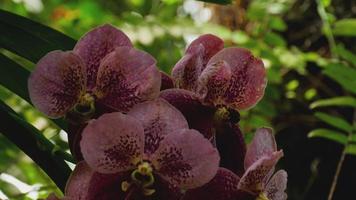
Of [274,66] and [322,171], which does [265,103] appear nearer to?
[274,66]

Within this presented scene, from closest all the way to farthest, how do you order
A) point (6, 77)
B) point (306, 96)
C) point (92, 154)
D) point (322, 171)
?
point (92, 154), point (6, 77), point (322, 171), point (306, 96)

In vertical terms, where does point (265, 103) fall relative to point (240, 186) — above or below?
below

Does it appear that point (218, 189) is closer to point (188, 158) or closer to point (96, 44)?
point (188, 158)

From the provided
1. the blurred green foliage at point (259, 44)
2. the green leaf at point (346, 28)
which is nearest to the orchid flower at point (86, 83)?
the blurred green foliage at point (259, 44)

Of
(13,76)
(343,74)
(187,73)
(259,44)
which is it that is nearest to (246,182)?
(187,73)

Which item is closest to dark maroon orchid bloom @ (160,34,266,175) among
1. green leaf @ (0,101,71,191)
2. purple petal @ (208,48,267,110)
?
purple petal @ (208,48,267,110)

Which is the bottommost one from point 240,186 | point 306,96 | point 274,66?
point 306,96

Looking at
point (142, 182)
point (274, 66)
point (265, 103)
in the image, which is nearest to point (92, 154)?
point (142, 182)

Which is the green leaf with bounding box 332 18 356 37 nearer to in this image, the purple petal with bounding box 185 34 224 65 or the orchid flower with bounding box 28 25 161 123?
the purple petal with bounding box 185 34 224 65
